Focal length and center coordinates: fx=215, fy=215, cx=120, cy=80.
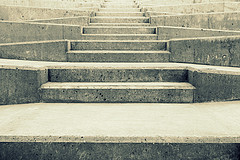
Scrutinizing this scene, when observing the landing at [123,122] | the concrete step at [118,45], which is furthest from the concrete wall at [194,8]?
the landing at [123,122]

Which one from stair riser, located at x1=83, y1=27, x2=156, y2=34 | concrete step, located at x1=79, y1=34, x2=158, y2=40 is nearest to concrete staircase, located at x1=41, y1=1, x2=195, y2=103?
concrete step, located at x1=79, y1=34, x2=158, y2=40

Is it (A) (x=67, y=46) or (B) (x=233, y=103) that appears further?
(A) (x=67, y=46)

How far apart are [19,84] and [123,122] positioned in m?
1.58

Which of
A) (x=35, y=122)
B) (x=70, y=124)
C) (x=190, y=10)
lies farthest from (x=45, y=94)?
(x=190, y=10)

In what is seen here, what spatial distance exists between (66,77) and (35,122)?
45.0 inches

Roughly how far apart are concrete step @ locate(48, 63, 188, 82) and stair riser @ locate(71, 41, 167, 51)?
1334 millimetres

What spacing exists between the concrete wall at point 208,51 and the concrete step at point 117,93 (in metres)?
1.16

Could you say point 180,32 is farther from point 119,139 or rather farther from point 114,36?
point 119,139

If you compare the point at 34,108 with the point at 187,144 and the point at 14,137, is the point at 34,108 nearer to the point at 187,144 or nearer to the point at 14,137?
the point at 14,137

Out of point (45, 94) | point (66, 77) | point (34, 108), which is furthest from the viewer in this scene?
point (66, 77)

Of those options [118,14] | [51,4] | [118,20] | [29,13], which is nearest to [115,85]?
[118,20]

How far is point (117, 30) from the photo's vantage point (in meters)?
5.31

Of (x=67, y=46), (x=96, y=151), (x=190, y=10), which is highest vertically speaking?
(x=190, y=10)

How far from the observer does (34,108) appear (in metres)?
2.64
